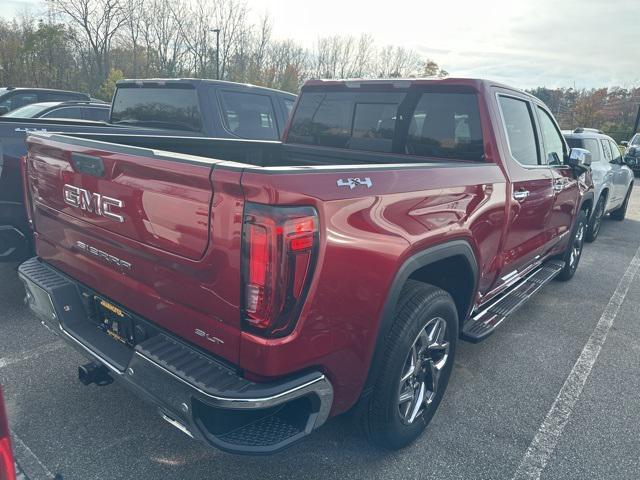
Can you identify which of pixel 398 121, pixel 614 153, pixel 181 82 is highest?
pixel 181 82

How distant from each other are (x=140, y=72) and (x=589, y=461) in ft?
134

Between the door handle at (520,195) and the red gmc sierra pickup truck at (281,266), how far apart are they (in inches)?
0.6

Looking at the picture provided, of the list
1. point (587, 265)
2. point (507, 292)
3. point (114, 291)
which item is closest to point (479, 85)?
point (507, 292)

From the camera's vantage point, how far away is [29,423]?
8.49 feet

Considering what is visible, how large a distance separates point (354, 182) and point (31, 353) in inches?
111

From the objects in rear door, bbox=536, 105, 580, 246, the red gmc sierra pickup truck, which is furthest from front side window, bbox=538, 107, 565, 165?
the red gmc sierra pickup truck

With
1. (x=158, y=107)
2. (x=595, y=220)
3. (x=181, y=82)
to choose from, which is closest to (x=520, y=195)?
(x=181, y=82)

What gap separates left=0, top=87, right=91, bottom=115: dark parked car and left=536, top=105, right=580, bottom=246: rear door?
35.3ft

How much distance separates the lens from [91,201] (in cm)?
223

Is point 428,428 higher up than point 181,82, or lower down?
lower down

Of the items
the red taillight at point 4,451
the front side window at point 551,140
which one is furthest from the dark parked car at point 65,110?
the red taillight at point 4,451

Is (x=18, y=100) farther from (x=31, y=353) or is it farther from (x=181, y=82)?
(x=31, y=353)

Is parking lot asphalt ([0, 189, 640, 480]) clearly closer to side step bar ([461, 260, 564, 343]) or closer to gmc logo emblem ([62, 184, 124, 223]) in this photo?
side step bar ([461, 260, 564, 343])

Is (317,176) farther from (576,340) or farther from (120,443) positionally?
(576,340)
